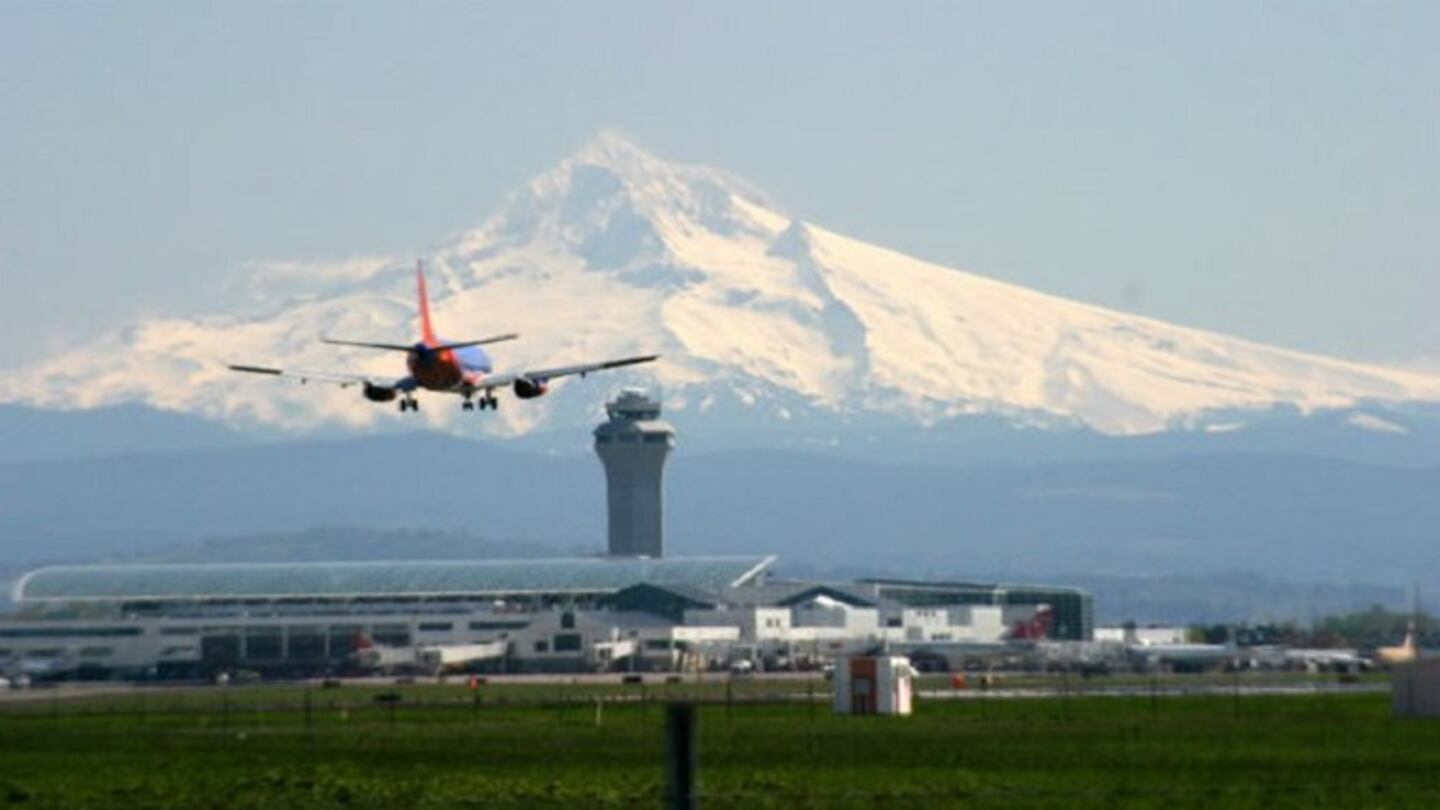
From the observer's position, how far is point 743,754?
276 feet

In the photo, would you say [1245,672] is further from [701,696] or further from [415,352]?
[415,352]

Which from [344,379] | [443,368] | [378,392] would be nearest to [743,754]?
[378,392]

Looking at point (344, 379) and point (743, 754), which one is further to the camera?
point (344, 379)

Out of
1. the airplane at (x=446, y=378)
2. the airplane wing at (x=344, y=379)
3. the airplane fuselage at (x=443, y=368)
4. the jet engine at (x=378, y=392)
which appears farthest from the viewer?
the airplane fuselage at (x=443, y=368)

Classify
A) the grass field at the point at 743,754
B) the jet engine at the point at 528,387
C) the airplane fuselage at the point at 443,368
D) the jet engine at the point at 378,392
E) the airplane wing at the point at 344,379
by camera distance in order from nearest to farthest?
the grass field at the point at 743,754 → the jet engine at the point at 378,392 → the jet engine at the point at 528,387 → the airplane wing at the point at 344,379 → the airplane fuselage at the point at 443,368

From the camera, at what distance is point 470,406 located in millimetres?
123062

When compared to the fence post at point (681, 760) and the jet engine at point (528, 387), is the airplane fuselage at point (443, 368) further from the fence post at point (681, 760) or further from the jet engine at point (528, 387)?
the fence post at point (681, 760)

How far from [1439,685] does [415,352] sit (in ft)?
117

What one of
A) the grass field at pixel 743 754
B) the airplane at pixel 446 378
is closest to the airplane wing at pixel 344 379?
the airplane at pixel 446 378

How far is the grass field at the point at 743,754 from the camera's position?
6575 cm

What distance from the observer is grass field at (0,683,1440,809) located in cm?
6575

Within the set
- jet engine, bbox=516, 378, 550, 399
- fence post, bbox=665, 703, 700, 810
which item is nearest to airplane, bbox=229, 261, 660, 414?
jet engine, bbox=516, 378, 550, 399

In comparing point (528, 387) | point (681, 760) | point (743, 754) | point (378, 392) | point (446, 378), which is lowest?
point (743, 754)

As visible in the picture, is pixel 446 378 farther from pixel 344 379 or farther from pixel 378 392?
pixel 344 379
